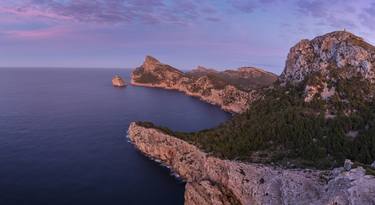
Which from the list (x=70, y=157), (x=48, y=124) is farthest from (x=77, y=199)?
(x=48, y=124)

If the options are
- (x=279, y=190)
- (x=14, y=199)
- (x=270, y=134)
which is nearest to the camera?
(x=279, y=190)

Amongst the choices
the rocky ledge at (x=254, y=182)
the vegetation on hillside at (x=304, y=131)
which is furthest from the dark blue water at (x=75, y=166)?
the vegetation on hillside at (x=304, y=131)

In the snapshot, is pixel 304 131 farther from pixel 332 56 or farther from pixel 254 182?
pixel 332 56

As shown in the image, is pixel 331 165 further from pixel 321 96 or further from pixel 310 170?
pixel 321 96

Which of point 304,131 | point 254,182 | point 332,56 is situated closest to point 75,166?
point 254,182

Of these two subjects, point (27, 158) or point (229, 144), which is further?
point (27, 158)

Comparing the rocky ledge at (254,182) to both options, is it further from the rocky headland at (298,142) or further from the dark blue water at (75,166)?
the dark blue water at (75,166)

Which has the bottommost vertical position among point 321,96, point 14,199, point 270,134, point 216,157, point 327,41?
point 14,199

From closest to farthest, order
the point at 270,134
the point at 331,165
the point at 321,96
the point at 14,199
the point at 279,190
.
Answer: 1. the point at 279,190
2. the point at 331,165
3. the point at 14,199
4. the point at 270,134
5. the point at 321,96
